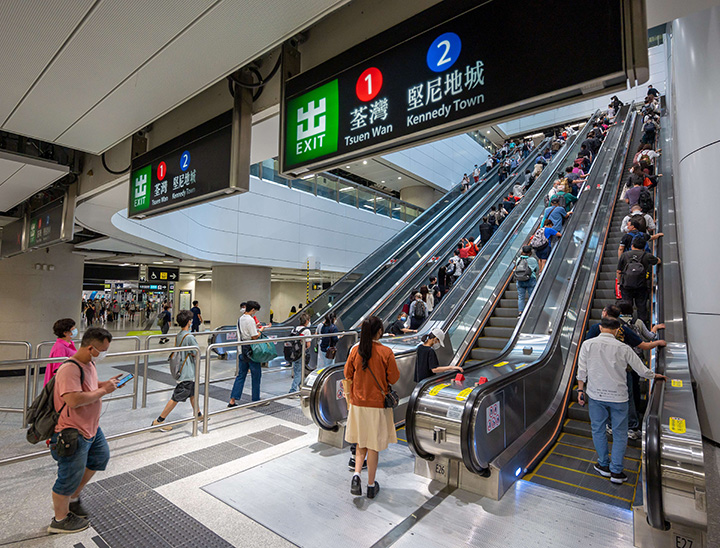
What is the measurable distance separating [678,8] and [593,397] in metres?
3.38

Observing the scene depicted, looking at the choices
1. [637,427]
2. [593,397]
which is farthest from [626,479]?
[637,427]

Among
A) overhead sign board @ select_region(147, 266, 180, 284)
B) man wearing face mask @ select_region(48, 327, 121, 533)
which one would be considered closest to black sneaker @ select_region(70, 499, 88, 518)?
man wearing face mask @ select_region(48, 327, 121, 533)

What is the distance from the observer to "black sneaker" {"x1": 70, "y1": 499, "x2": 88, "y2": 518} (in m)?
3.23

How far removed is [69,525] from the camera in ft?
10.2

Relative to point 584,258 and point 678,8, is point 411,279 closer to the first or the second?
point 584,258

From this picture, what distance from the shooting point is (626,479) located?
4.04 metres

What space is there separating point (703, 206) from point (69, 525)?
23.8 ft

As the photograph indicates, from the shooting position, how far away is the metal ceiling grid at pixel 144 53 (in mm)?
2537

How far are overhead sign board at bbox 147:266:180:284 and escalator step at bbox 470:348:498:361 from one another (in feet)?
47.4

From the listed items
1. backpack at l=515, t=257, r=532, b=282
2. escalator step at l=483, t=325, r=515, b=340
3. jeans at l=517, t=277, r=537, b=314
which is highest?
backpack at l=515, t=257, r=532, b=282

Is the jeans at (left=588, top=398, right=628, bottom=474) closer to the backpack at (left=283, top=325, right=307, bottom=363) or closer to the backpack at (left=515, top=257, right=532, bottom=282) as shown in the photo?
the backpack at (left=515, top=257, right=532, bottom=282)

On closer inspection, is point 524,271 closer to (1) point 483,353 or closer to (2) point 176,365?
A: (1) point 483,353

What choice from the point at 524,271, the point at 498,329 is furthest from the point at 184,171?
the point at 524,271

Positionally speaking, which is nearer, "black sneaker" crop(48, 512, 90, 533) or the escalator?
"black sneaker" crop(48, 512, 90, 533)
